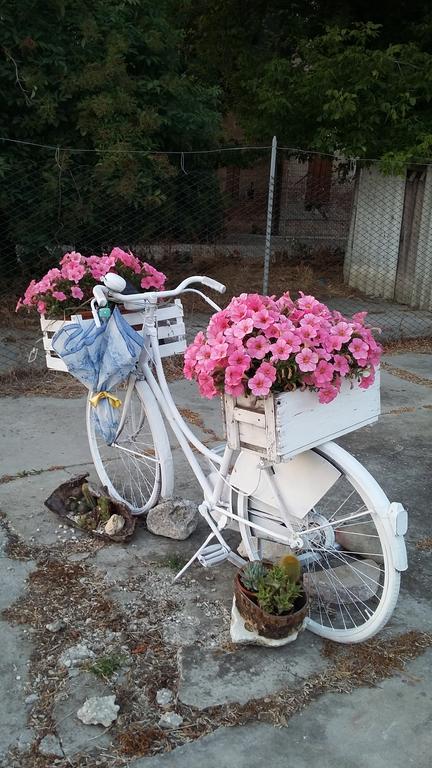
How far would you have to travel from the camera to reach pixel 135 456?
3607mm

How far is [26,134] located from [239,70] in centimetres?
410

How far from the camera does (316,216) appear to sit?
11.5 m

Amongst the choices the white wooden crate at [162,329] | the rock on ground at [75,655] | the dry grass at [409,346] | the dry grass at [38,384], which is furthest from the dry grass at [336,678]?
the dry grass at [409,346]

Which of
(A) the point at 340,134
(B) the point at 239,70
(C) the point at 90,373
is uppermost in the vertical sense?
(B) the point at 239,70

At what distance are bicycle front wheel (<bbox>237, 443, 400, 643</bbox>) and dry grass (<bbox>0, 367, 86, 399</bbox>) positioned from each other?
264 cm

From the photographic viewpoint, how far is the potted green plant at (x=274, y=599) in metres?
2.39

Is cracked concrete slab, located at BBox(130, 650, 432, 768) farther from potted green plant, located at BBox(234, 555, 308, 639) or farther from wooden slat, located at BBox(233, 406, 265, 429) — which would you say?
wooden slat, located at BBox(233, 406, 265, 429)

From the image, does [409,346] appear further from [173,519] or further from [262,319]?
[262,319]

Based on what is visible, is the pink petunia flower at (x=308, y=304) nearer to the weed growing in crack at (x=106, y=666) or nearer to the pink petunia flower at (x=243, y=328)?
the pink petunia flower at (x=243, y=328)

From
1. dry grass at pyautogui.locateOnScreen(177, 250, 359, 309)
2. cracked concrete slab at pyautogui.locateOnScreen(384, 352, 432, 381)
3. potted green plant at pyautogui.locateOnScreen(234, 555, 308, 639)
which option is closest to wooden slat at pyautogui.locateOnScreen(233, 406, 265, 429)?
potted green plant at pyautogui.locateOnScreen(234, 555, 308, 639)

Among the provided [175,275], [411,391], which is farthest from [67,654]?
[175,275]

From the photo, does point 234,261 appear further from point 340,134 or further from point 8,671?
point 8,671

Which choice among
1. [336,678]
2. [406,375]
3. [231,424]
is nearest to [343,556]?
[336,678]

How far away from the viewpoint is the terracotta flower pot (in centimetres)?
237
